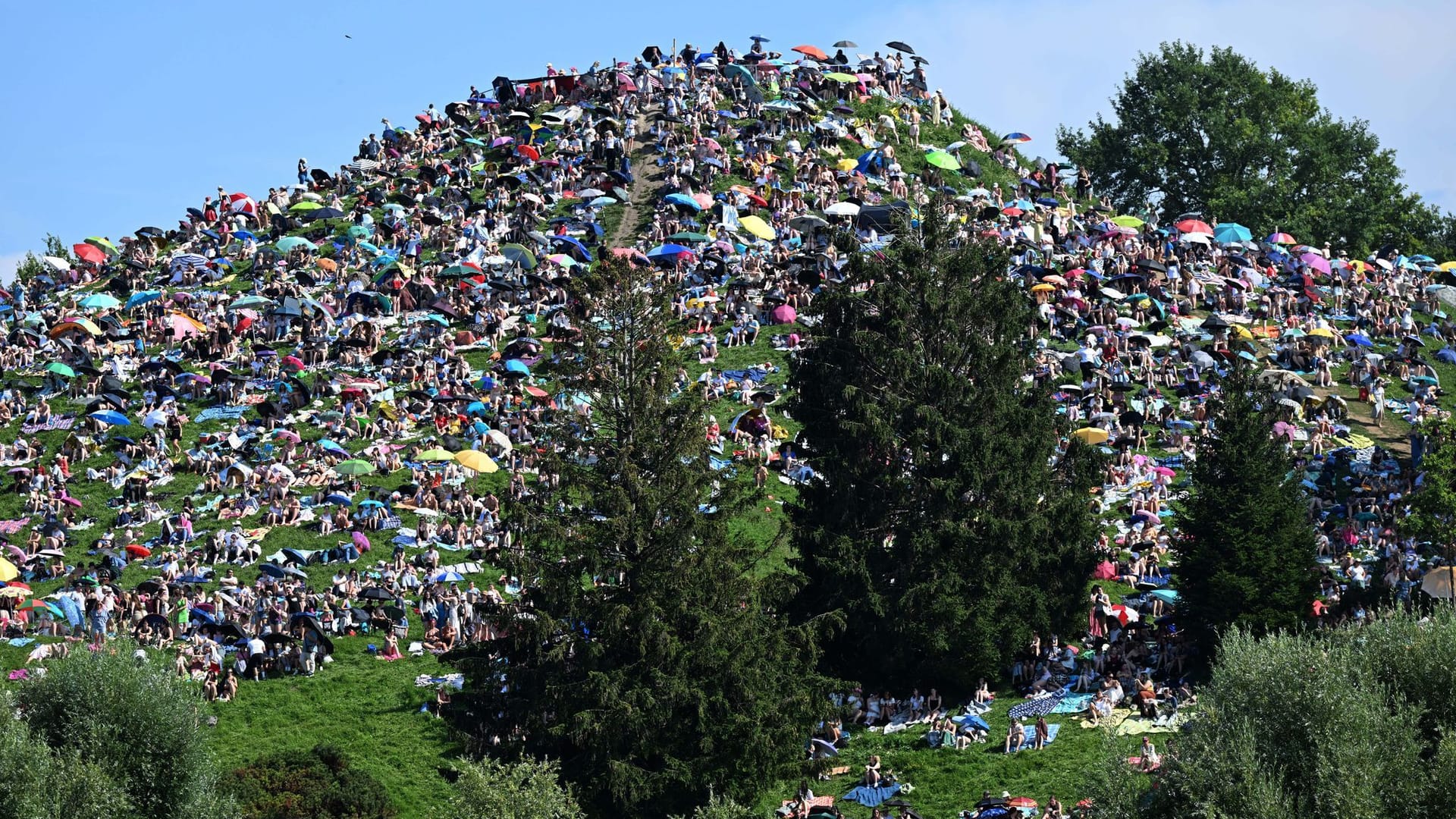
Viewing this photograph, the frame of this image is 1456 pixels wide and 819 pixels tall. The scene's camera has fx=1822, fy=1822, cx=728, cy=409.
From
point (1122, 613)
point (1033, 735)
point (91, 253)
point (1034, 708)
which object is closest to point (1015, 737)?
point (1033, 735)

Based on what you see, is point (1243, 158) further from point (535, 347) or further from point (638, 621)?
point (638, 621)

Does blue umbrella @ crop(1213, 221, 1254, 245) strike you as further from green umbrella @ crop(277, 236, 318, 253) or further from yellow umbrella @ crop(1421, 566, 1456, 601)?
green umbrella @ crop(277, 236, 318, 253)

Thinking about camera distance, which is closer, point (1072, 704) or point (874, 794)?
point (874, 794)

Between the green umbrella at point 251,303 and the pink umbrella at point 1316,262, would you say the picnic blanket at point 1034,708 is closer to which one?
the green umbrella at point 251,303

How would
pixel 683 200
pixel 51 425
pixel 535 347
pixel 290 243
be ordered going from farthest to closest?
pixel 290 243
pixel 683 200
pixel 535 347
pixel 51 425

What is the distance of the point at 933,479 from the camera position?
45250 mm

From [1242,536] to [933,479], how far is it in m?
7.52

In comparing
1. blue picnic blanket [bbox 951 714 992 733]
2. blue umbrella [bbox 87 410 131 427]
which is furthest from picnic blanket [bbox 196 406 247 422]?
blue picnic blanket [bbox 951 714 992 733]

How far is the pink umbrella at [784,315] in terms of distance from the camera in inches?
2773

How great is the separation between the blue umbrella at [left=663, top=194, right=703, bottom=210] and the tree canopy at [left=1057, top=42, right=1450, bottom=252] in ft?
134

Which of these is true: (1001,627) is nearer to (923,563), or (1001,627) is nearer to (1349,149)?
(923,563)

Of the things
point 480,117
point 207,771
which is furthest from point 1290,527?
point 480,117

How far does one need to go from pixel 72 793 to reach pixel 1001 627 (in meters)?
21.5

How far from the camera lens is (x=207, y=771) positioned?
37.6m
